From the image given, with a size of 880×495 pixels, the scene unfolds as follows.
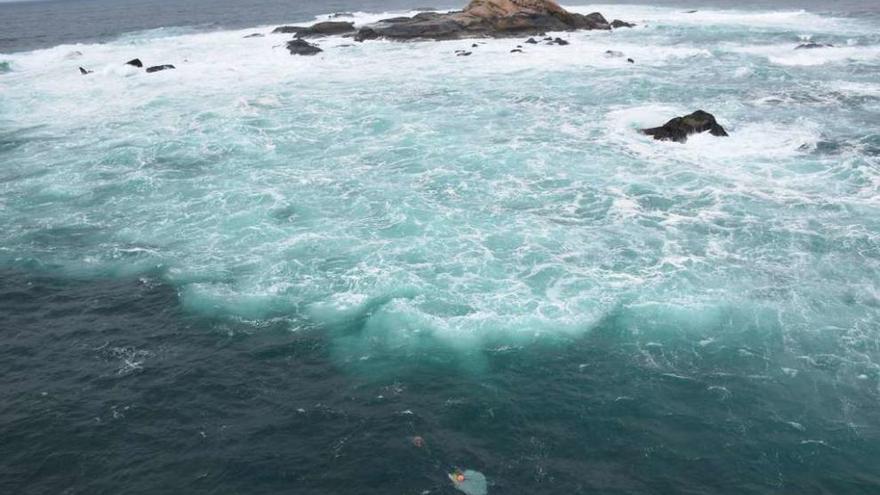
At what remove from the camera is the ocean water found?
14438 millimetres

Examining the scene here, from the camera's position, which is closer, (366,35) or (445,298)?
(445,298)

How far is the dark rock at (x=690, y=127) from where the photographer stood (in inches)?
1325

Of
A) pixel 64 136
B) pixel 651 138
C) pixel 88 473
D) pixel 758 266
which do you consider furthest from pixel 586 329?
pixel 64 136

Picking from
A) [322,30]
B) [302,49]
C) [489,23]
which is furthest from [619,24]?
[302,49]

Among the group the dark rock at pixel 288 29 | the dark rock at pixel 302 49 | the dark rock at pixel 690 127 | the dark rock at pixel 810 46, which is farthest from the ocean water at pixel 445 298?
the dark rock at pixel 288 29

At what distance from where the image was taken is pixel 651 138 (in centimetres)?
3434

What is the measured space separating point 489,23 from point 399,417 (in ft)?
210

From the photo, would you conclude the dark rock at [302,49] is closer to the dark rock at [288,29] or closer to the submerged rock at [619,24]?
the dark rock at [288,29]

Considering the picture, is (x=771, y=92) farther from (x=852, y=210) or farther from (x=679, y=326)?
(x=679, y=326)

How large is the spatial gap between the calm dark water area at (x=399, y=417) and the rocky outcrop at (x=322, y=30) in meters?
63.9

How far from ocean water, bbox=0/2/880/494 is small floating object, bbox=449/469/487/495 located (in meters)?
0.24

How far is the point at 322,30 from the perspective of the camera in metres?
77.7

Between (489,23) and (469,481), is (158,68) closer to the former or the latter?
(489,23)

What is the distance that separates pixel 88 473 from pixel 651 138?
1176 inches
